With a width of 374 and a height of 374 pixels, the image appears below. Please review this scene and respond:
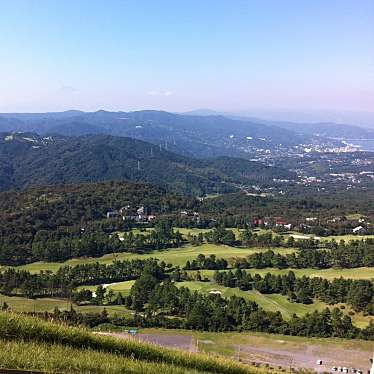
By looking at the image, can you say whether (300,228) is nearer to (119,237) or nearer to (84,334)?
(119,237)

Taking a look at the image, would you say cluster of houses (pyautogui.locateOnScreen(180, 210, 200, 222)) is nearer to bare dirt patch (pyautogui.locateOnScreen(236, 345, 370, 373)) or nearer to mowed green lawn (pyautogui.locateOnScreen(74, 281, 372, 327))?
mowed green lawn (pyautogui.locateOnScreen(74, 281, 372, 327))

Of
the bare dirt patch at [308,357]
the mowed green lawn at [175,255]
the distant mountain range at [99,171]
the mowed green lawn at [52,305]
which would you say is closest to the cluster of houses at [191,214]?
the mowed green lawn at [175,255]

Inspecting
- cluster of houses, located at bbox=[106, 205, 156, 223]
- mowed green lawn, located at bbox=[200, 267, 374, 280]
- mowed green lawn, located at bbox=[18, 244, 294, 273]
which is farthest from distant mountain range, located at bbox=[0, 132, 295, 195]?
mowed green lawn, located at bbox=[200, 267, 374, 280]

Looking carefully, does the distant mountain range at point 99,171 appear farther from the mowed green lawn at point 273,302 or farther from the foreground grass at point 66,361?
the foreground grass at point 66,361

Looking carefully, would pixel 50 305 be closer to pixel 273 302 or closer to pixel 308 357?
pixel 273 302

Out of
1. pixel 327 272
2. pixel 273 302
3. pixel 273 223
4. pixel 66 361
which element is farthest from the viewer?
pixel 273 223

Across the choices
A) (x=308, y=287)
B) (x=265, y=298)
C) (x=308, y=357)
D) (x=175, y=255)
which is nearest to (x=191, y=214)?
(x=175, y=255)

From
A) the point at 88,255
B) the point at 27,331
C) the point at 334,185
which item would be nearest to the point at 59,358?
the point at 27,331
